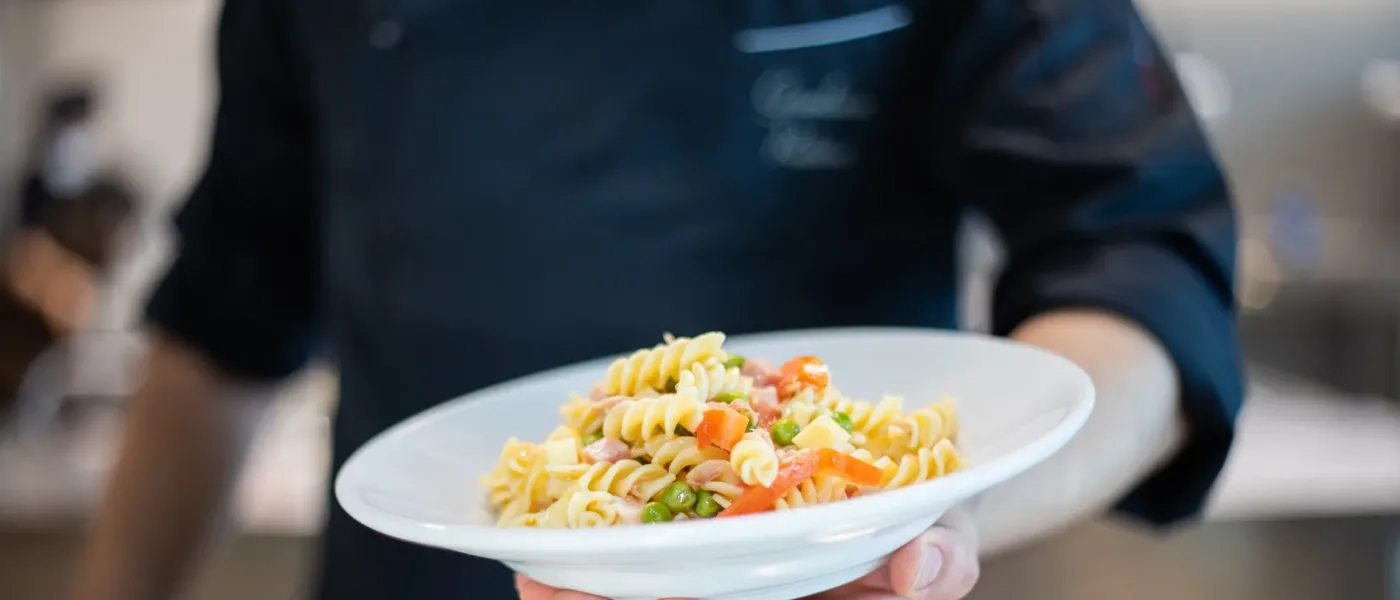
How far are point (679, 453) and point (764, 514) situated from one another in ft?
0.57

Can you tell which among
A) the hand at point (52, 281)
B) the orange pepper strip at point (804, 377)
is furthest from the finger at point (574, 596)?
the hand at point (52, 281)

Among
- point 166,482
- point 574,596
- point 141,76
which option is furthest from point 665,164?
point 141,76

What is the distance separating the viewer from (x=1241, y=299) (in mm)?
3211

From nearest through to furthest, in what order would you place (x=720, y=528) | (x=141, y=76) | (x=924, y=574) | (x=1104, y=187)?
(x=720, y=528), (x=924, y=574), (x=1104, y=187), (x=141, y=76)

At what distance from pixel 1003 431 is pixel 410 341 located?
0.71 meters

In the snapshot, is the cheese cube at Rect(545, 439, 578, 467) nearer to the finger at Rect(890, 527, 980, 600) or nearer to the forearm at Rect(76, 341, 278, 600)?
the finger at Rect(890, 527, 980, 600)

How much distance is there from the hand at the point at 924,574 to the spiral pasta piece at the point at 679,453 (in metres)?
0.10

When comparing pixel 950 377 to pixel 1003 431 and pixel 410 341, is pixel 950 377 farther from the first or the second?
pixel 410 341

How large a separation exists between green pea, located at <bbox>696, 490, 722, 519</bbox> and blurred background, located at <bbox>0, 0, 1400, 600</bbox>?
1845 millimetres

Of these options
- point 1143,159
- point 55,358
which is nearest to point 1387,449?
point 1143,159

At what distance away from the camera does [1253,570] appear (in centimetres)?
248

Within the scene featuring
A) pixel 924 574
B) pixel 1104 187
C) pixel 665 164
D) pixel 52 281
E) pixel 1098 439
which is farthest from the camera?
pixel 52 281

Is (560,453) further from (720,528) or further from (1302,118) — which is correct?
(1302,118)

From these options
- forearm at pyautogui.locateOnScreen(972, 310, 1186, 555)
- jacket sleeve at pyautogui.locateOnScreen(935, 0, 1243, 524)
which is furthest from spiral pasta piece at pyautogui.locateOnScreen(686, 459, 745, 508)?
jacket sleeve at pyautogui.locateOnScreen(935, 0, 1243, 524)
